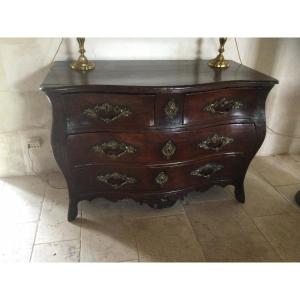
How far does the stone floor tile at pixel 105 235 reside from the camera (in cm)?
133

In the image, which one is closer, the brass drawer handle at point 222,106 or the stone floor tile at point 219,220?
the brass drawer handle at point 222,106

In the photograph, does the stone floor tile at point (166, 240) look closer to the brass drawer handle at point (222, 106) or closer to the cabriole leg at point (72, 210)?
the cabriole leg at point (72, 210)

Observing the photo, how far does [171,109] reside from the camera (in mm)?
1197

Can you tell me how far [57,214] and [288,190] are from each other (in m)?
1.57

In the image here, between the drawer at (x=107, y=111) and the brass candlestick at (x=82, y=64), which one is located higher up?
the brass candlestick at (x=82, y=64)

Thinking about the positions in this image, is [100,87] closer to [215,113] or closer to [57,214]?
[215,113]

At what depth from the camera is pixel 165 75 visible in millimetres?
1322

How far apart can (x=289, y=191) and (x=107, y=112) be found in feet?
4.69

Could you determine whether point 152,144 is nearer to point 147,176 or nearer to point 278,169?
point 147,176

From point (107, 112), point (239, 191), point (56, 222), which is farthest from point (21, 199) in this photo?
point (239, 191)

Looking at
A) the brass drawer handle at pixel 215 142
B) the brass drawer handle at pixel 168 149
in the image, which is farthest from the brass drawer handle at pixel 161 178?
the brass drawer handle at pixel 215 142

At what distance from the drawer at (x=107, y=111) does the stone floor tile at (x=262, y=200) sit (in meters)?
0.95
